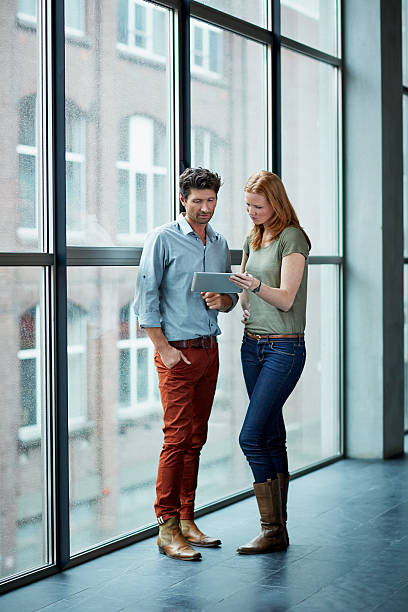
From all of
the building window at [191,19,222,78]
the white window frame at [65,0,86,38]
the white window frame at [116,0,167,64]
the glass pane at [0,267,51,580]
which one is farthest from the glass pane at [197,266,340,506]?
the white window frame at [65,0,86,38]

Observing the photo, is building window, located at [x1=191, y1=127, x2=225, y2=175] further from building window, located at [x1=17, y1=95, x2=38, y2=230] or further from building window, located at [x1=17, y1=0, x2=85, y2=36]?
building window, located at [x1=17, y1=95, x2=38, y2=230]

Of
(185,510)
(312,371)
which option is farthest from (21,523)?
(312,371)

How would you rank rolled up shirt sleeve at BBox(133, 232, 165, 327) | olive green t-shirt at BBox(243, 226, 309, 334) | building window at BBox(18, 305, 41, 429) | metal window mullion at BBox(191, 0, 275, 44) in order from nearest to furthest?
1. building window at BBox(18, 305, 41, 429)
2. rolled up shirt sleeve at BBox(133, 232, 165, 327)
3. olive green t-shirt at BBox(243, 226, 309, 334)
4. metal window mullion at BBox(191, 0, 275, 44)

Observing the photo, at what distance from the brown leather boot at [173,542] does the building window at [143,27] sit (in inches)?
84.8

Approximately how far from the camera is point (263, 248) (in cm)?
392

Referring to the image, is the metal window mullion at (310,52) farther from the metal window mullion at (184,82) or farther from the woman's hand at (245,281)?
the woman's hand at (245,281)

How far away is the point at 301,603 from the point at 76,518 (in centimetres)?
110

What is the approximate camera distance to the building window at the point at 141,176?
4.06 metres

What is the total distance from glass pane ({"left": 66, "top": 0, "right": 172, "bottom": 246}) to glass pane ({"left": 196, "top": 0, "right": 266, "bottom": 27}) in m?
0.52

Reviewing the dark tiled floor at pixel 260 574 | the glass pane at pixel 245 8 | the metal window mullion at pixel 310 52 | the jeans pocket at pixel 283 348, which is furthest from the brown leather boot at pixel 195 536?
the metal window mullion at pixel 310 52

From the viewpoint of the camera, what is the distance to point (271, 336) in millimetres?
3828

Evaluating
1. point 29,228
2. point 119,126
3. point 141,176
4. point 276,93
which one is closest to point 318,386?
point 276,93

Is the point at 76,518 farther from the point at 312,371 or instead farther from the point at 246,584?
the point at 312,371

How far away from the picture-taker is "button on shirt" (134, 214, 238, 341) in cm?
373
